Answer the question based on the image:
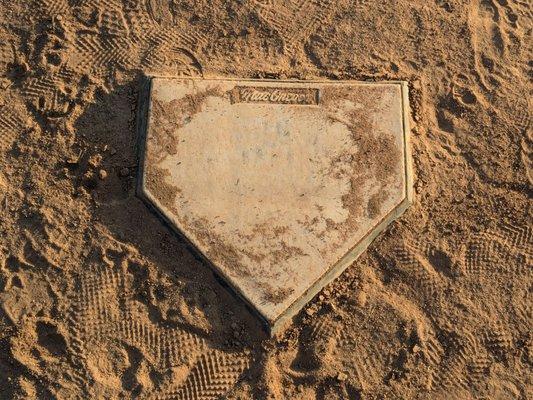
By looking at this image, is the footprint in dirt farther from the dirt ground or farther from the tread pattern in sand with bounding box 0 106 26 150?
the tread pattern in sand with bounding box 0 106 26 150

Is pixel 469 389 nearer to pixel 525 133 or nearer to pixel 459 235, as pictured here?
pixel 459 235

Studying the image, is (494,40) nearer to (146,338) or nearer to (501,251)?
(501,251)

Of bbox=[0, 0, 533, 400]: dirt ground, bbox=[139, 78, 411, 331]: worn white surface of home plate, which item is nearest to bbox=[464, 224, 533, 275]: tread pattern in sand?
bbox=[0, 0, 533, 400]: dirt ground

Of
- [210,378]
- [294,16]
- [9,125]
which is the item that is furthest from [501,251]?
[9,125]

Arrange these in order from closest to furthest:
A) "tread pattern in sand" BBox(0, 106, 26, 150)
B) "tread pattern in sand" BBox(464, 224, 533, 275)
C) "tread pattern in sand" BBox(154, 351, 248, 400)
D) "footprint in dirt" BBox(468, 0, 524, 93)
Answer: "tread pattern in sand" BBox(154, 351, 248, 400), "tread pattern in sand" BBox(464, 224, 533, 275), "tread pattern in sand" BBox(0, 106, 26, 150), "footprint in dirt" BBox(468, 0, 524, 93)

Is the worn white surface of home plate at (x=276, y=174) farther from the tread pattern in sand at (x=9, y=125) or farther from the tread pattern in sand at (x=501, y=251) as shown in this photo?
the tread pattern in sand at (x=9, y=125)

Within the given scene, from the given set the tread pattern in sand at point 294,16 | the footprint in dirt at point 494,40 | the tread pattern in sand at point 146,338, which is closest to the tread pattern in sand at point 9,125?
the tread pattern in sand at point 146,338

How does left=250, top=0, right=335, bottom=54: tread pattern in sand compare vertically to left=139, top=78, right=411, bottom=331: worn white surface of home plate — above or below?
above

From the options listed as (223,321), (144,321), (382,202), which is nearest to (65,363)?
(144,321)
